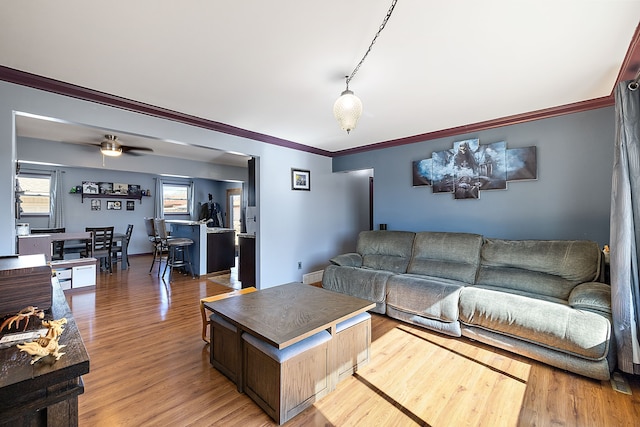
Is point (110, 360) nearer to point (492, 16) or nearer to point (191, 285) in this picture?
point (191, 285)

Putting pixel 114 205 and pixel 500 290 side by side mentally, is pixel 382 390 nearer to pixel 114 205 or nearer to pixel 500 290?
pixel 500 290

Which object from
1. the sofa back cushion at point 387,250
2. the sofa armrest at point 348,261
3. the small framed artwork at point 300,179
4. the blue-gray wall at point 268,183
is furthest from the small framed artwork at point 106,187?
the sofa back cushion at point 387,250

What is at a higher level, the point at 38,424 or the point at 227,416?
the point at 38,424

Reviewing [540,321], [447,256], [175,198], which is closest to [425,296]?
[447,256]

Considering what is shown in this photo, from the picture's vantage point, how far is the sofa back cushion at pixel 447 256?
3289 millimetres

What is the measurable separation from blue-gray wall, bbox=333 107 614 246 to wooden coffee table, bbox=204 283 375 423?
2283 mm

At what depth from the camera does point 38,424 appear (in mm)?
783

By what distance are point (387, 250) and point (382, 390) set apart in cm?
226

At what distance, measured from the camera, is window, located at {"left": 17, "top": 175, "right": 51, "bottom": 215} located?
618cm

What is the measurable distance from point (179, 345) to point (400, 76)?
3.13m

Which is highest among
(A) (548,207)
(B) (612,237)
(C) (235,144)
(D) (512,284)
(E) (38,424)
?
(C) (235,144)

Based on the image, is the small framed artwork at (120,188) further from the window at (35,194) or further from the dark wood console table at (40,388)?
the dark wood console table at (40,388)

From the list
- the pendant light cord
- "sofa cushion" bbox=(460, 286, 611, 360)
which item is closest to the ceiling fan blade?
the pendant light cord

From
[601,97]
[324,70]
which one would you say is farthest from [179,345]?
[601,97]
